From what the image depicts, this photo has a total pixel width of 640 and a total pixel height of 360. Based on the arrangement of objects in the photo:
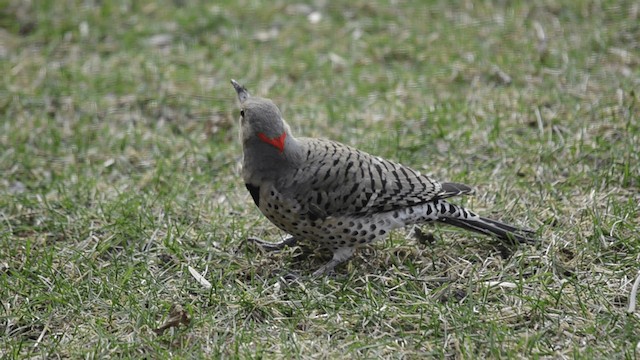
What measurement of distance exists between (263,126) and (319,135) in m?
2.19

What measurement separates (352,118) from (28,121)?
8.87 ft

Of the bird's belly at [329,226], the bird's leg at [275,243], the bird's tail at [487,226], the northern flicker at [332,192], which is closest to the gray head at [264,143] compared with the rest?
the northern flicker at [332,192]

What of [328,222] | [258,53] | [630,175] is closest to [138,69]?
[258,53]

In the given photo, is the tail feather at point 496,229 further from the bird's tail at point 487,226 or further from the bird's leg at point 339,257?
the bird's leg at point 339,257

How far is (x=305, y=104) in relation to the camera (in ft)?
24.0

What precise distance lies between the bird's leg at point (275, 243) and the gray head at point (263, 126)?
2.23 ft

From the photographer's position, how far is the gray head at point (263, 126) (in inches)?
184

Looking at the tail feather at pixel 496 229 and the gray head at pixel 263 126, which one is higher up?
the gray head at pixel 263 126

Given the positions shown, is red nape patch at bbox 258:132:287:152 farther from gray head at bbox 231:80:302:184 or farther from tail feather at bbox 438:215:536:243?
tail feather at bbox 438:215:536:243

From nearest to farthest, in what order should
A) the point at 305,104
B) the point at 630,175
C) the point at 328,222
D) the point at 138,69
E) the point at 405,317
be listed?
the point at 405,317, the point at 328,222, the point at 630,175, the point at 305,104, the point at 138,69

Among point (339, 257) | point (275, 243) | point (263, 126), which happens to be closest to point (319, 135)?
point (275, 243)

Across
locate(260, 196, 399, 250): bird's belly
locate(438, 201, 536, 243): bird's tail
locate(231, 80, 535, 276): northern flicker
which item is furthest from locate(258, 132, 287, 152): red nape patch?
locate(438, 201, 536, 243): bird's tail

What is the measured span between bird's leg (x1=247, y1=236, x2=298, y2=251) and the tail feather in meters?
0.90

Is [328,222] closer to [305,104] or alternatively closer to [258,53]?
[305,104]
